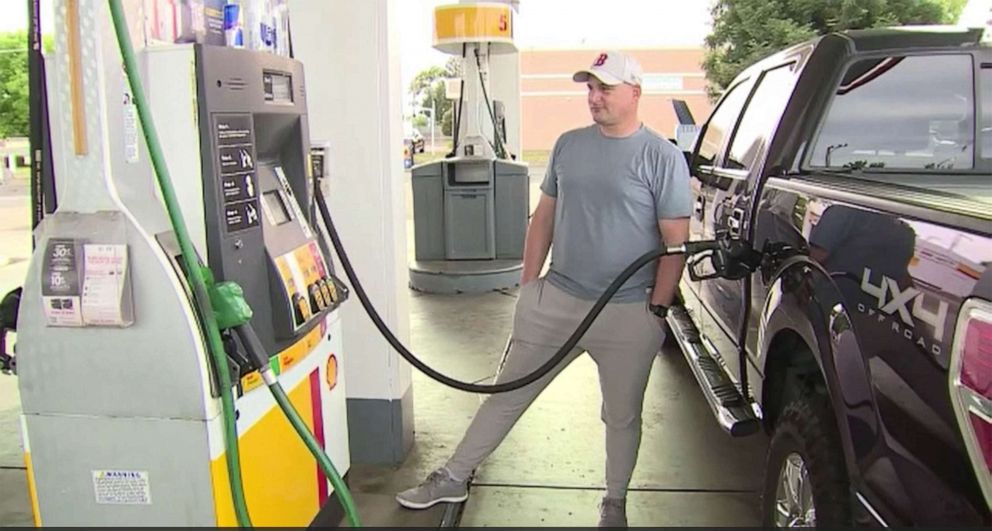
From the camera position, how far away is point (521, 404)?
3.42m

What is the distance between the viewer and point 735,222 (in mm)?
3535

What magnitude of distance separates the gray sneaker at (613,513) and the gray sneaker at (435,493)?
578 millimetres

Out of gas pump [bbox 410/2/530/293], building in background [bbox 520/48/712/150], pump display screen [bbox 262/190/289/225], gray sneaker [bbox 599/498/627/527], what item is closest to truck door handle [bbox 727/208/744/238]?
gray sneaker [bbox 599/498/627/527]

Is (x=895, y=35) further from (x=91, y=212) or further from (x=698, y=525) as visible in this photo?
(x=91, y=212)

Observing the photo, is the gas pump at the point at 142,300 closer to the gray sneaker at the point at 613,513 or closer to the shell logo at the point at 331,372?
the shell logo at the point at 331,372

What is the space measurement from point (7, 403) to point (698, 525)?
4023mm

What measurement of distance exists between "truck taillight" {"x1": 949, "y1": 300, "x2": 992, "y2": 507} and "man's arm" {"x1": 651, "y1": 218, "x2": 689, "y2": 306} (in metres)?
1.46

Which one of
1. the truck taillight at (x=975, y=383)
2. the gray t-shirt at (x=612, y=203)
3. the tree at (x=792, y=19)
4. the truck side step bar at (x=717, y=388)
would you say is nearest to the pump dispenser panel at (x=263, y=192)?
the gray t-shirt at (x=612, y=203)

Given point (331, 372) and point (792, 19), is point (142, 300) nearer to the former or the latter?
point (331, 372)

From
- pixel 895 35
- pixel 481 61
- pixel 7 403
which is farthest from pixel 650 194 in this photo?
pixel 481 61

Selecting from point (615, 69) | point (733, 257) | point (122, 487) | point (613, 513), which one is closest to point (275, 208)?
point (122, 487)

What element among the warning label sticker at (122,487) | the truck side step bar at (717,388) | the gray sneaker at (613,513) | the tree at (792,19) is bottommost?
the gray sneaker at (613,513)

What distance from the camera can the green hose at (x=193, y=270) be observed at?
2.03 meters

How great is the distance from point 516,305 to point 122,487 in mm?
1644
